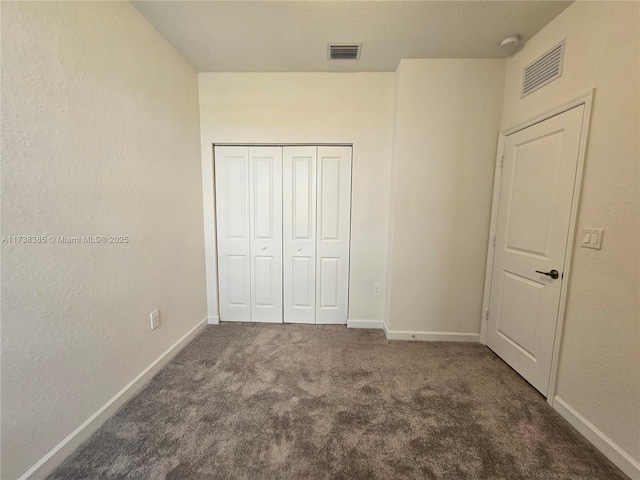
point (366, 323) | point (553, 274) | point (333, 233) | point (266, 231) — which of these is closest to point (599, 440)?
point (553, 274)

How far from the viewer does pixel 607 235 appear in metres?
1.30

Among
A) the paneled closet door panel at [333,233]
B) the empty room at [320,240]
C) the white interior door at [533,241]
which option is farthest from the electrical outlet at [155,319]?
the white interior door at [533,241]

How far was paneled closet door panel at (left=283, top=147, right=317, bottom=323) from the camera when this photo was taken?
98.3 inches

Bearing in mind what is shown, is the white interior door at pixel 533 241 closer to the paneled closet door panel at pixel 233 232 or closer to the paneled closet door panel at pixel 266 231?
the paneled closet door panel at pixel 266 231

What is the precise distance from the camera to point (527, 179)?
6.03 feet

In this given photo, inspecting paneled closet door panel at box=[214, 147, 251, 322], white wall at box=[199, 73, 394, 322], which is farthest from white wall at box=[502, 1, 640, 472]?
paneled closet door panel at box=[214, 147, 251, 322]

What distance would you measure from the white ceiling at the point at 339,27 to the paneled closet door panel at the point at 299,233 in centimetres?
87

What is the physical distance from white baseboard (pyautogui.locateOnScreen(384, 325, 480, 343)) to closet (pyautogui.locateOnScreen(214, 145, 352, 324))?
57 cm

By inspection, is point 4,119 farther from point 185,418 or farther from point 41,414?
point 185,418

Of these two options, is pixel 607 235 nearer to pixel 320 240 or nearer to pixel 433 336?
pixel 433 336

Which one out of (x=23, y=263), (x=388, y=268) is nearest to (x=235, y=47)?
(x=23, y=263)

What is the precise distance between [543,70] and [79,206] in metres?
3.16

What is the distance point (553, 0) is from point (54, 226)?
10.5 feet

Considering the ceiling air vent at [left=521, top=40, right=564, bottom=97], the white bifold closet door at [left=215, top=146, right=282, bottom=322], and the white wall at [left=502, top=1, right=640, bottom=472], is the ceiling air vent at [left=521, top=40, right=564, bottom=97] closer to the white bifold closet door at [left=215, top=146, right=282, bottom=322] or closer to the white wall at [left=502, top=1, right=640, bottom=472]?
the white wall at [left=502, top=1, right=640, bottom=472]
